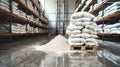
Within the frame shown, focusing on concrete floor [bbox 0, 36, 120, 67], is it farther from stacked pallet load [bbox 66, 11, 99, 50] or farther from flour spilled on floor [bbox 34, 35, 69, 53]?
stacked pallet load [bbox 66, 11, 99, 50]

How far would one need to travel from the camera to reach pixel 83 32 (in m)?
4.77

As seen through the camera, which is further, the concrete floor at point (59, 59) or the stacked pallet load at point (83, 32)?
the stacked pallet load at point (83, 32)

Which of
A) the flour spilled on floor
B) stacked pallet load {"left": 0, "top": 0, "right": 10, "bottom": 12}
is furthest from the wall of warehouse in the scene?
the flour spilled on floor

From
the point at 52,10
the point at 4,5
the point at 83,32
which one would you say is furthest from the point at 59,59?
the point at 52,10

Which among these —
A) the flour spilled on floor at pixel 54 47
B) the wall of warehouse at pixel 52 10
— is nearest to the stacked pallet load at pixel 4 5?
the flour spilled on floor at pixel 54 47

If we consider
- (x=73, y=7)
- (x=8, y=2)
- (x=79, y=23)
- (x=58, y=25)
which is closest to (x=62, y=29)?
(x=58, y=25)

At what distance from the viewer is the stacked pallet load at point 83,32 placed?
462 centimetres

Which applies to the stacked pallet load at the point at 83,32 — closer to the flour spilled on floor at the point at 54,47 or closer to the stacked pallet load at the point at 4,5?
the flour spilled on floor at the point at 54,47

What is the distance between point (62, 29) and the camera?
2277 centimetres

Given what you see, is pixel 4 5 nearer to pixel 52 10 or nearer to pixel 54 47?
pixel 54 47

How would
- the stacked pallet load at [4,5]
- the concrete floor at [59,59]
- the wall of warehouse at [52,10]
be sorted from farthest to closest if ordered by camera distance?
the wall of warehouse at [52,10] → the stacked pallet load at [4,5] → the concrete floor at [59,59]

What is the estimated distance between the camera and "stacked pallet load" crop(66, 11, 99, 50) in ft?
15.2

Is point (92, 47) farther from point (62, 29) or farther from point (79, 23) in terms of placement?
point (62, 29)

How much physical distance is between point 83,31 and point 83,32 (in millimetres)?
28
